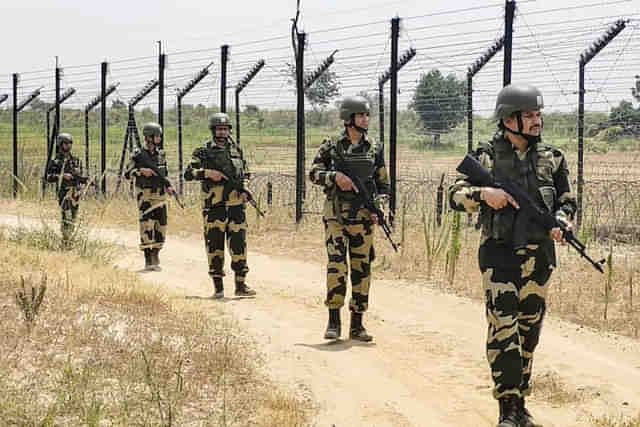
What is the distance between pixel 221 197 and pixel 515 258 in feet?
14.8

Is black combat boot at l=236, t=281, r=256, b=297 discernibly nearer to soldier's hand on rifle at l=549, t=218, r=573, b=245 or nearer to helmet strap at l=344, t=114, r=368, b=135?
helmet strap at l=344, t=114, r=368, b=135

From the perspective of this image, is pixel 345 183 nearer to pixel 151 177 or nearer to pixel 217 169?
pixel 217 169

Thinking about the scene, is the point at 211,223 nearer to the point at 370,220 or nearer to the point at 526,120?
the point at 370,220

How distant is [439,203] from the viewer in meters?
11.6

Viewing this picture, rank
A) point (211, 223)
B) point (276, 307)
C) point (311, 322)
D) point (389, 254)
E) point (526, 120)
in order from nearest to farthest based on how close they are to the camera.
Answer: point (526, 120), point (311, 322), point (276, 307), point (211, 223), point (389, 254)

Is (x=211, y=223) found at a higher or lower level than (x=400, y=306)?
higher

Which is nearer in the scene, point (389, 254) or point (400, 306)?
point (400, 306)

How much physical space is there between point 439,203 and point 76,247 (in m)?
4.50

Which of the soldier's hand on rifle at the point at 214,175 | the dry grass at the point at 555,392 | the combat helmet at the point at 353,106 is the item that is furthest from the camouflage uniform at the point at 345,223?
the soldier's hand on rifle at the point at 214,175

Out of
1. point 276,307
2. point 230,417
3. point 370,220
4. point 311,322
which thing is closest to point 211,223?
point 276,307

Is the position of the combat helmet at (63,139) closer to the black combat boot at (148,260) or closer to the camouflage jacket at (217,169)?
the black combat boot at (148,260)

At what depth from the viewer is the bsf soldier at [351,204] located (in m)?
6.73

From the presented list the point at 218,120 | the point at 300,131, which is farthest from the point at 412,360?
the point at 300,131

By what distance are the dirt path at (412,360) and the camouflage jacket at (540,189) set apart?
1.15 m
